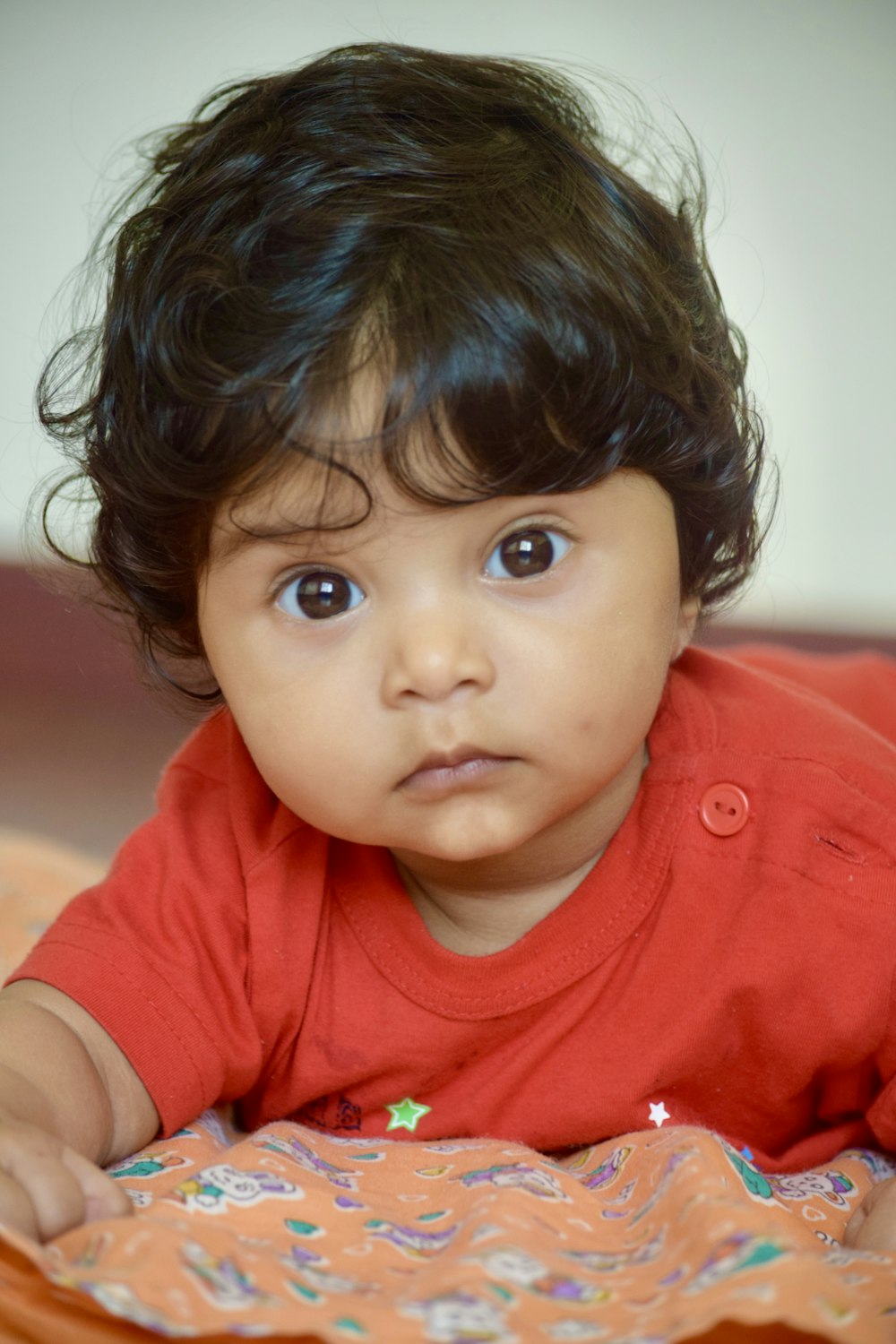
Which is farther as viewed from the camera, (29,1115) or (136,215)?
(136,215)

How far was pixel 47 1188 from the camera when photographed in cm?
68

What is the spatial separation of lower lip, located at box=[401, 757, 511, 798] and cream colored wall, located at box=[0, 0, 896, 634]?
Result: 5.07 feet

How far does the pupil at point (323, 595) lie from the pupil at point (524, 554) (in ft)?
0.29

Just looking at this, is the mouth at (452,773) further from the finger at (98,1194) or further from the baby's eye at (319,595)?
the finger at (98,1194)

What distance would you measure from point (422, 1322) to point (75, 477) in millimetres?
696

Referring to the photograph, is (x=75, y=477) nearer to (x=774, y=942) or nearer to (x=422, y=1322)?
(x=774, y=942)

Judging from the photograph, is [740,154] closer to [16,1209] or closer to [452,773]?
[452,773]

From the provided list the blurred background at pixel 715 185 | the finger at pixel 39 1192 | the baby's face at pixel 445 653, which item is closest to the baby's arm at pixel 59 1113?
the finger at pixel 39 1192

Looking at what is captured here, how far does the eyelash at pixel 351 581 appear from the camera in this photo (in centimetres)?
82

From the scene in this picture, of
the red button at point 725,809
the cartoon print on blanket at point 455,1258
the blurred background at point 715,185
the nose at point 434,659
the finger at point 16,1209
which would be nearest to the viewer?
the cartoon print on blanket at point 455,1258

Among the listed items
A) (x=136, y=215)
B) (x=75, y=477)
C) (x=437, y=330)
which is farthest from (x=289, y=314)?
(x=75, y=477)

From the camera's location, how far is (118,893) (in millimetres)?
966

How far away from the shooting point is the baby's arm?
68 cm

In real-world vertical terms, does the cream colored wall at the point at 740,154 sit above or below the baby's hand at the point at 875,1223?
above
